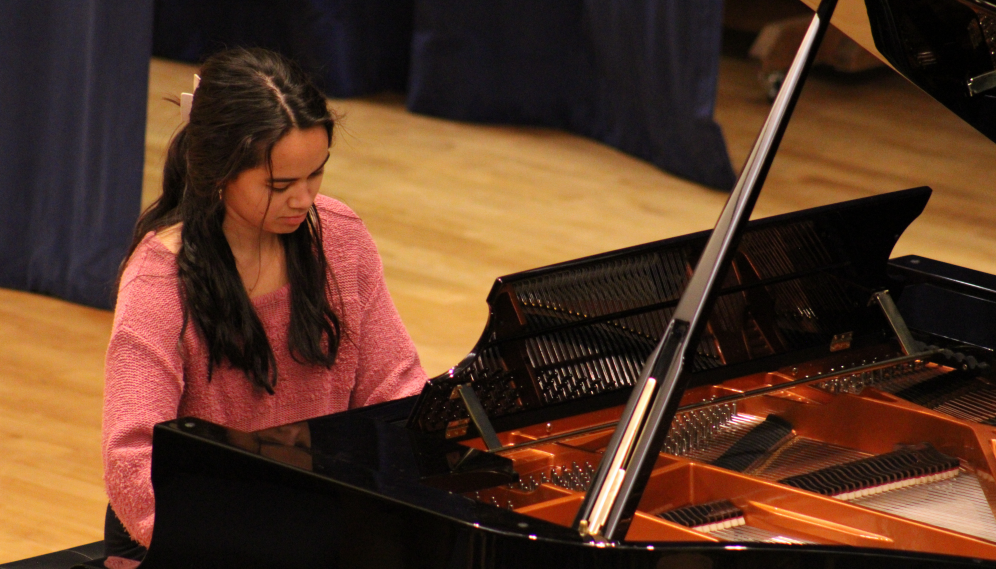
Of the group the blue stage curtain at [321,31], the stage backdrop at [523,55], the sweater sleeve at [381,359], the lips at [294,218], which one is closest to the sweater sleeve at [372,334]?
the sweater sleeve at [381,359]

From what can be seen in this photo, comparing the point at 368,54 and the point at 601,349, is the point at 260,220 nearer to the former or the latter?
the point at 601,349

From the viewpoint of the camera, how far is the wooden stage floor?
3076 millimetres

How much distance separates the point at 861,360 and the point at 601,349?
510 millimetres

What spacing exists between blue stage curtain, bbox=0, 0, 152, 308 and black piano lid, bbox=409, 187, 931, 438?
2.06 metres

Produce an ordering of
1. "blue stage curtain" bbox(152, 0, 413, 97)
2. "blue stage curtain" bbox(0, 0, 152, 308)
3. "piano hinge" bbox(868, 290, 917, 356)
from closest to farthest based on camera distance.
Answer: "piano hinge" bbox(868, 290, 917, 356) < "blue stage curtain" bbox(0, 0, 152, 308) < "blue stage curtain" bbox(152, 0, 413, 97)

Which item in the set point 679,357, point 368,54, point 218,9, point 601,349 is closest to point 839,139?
point 368,54

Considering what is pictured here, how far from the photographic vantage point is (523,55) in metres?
5.91

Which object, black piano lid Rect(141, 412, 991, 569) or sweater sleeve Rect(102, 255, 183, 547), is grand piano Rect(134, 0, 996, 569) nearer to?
black piano lid Rect(141, 412, 991, 569)

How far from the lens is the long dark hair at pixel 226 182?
178 centimetres

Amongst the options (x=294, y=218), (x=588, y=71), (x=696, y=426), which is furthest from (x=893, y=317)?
(x=588, y=71)

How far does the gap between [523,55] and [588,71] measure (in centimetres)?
30

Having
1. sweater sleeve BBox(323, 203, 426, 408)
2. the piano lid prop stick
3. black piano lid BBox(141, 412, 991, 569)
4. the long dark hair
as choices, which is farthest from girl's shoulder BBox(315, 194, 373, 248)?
the piano lid prop stick

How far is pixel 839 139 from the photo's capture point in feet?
20.1

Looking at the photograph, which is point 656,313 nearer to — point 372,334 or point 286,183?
point 372,334
